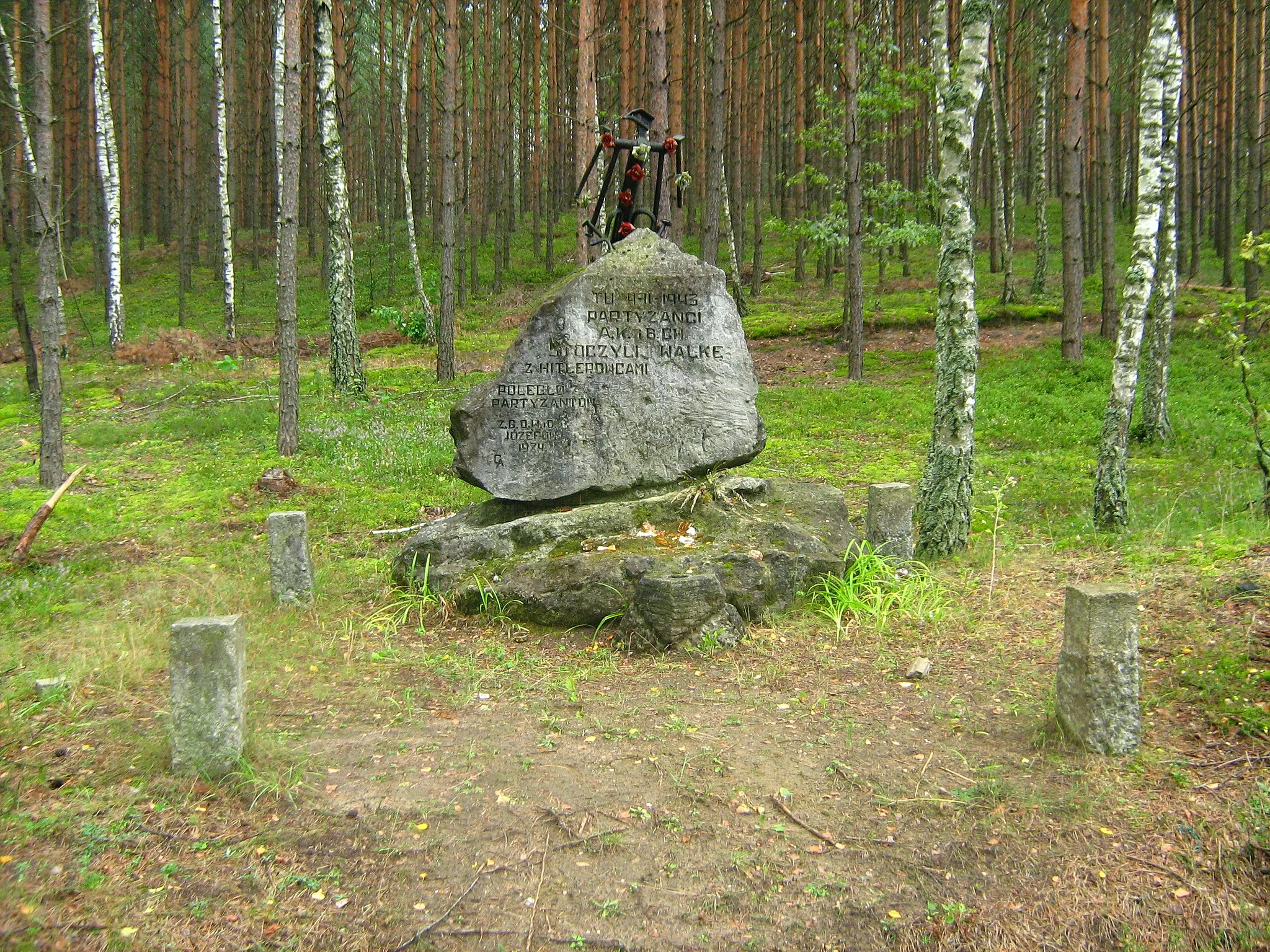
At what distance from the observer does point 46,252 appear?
9.26m

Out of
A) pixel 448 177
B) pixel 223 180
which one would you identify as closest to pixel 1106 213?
pixel 448 177

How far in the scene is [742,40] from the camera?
1005 inches

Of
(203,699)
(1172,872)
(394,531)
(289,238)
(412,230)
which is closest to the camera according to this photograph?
(1172,872)

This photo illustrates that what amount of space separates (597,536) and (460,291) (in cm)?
2230

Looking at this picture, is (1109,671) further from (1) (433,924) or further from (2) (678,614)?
(1) (433,924)

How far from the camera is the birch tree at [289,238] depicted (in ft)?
36.6

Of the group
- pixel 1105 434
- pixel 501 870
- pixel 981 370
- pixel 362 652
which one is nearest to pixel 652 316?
pixel 362 652

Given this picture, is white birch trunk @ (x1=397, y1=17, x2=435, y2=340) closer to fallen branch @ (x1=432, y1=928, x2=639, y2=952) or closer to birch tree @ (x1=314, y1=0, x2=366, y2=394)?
birch tree @ (x1=314, y1=0, x2=366, y2=394)

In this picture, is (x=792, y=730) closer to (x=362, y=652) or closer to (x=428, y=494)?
(x=362, y=652)

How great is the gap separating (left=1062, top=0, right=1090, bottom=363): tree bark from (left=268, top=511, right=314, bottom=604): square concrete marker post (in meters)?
14.1

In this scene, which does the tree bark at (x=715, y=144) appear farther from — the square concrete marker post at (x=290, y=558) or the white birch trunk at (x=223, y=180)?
the white birch trunk at (x=223, y=180)

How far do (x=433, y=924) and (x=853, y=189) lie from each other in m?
15.6

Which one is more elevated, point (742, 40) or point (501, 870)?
point (742, 40)

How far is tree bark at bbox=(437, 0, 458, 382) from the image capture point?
16.4 m
